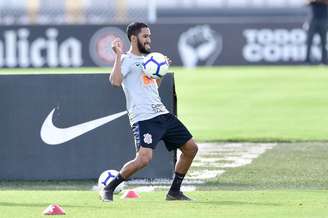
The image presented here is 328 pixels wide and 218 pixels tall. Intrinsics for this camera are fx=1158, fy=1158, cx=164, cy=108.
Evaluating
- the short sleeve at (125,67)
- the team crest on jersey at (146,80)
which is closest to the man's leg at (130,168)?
the team crest on jersey at (146,80)

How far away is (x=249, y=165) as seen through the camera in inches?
600

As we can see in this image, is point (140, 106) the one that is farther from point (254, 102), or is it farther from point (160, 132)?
point (254, 102)

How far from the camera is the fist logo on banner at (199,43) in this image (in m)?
33.7

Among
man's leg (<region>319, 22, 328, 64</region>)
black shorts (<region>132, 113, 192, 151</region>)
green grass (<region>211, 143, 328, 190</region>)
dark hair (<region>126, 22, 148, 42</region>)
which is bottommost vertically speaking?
man's leg (<region>319, 22, 328, 64</region>)

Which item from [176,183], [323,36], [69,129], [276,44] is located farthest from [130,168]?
[276,44]

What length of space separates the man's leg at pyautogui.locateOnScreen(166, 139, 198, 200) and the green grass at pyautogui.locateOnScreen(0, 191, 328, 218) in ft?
0.46

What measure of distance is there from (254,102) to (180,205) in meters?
13.5

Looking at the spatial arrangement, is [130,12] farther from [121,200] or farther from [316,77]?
[121,200]

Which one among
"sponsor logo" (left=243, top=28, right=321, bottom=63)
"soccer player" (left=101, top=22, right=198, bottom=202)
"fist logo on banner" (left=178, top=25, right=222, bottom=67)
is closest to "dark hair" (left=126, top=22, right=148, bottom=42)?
"soccer player" (left=101, top=22, right=198, bottom=202)

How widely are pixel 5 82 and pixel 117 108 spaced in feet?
4.66

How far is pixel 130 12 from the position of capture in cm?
3666

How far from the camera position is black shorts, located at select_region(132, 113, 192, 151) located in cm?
1177

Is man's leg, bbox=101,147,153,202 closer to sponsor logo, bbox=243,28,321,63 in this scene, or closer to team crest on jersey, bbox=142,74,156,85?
team crest on jersey, bbox=142,74,156,85

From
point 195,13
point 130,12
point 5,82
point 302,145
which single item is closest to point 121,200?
point 5,82
